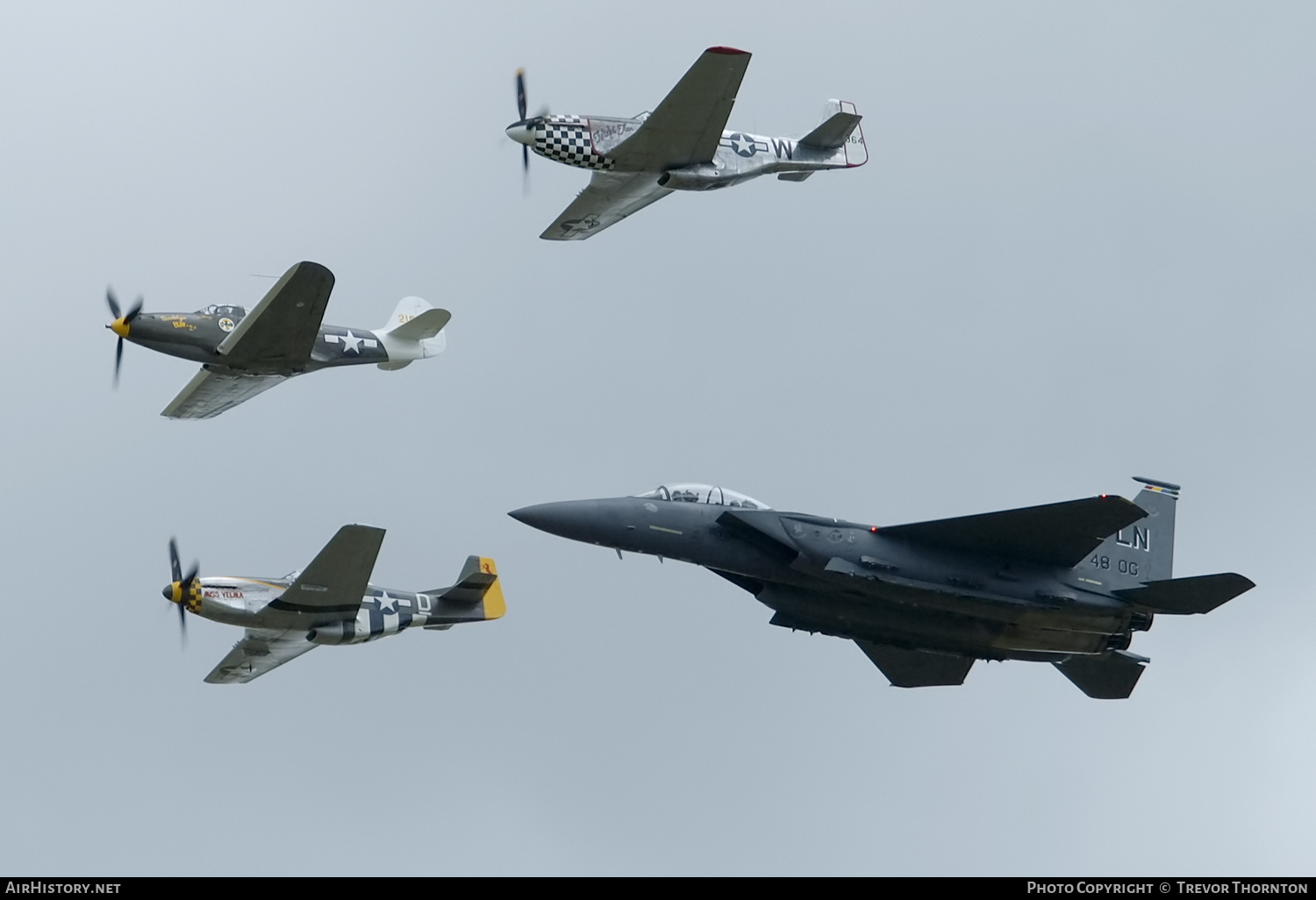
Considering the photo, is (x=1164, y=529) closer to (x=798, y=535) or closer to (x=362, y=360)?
(x=798, y=535)

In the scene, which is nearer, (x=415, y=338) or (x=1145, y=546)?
(x=1145, y=546)

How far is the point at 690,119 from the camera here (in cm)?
4162

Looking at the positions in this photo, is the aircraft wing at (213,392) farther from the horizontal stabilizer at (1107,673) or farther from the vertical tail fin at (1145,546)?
the horizontal stabilizer at (1107,673)

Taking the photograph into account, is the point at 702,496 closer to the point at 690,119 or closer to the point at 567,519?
the point at 567,519

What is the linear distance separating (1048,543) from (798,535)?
6165mm

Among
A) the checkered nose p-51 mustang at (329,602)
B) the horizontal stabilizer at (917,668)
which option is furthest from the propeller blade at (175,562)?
the horizontal stabilizer at (917,668)

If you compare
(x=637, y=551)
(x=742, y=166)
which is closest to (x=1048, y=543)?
(x=637, y=551)

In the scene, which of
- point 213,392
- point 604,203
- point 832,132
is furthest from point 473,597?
point 832,132

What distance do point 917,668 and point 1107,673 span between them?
5.15 m

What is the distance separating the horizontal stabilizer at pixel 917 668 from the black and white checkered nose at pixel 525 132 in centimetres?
1669

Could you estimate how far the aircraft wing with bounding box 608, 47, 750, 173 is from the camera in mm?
40344

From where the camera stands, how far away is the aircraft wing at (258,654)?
4542cm
